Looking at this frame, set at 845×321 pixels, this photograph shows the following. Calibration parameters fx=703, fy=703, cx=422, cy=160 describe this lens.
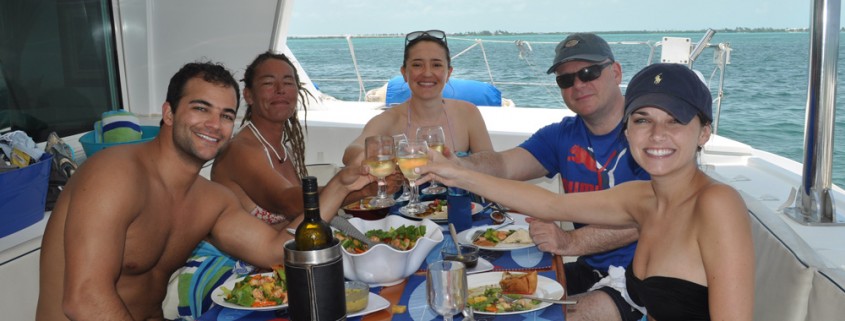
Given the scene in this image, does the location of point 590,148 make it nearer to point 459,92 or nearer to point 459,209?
point 459,209

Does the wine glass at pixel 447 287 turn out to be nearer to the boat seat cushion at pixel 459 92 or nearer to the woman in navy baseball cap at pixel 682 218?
the woman in navy baseball cap at pixel 682 218

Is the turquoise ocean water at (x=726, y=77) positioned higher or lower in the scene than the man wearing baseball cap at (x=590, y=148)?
lower

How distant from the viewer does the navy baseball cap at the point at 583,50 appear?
2.64 m

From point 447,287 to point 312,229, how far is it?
0.30m

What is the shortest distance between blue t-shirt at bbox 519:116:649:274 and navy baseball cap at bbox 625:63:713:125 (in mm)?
771

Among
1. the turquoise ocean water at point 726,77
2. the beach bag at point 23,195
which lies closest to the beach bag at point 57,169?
the beach bag at point 23,195

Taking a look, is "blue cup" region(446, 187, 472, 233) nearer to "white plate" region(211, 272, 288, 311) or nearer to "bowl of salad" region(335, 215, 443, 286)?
"bowl of salad" region(335, 215, 443, 286)

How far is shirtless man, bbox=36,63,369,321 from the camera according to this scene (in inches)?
63.6

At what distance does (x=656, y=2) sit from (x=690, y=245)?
134 feet

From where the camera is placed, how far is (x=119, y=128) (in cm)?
346

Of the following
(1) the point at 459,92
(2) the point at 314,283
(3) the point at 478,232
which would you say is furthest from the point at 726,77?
(2) the point at 314,283

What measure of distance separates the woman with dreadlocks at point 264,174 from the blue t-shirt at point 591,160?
0.77 meters

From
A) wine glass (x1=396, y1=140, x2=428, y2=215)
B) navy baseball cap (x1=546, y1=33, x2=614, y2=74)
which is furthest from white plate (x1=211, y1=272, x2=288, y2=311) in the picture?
navy baseball cap (x1=546, y1=33, x2=614, y2=74)

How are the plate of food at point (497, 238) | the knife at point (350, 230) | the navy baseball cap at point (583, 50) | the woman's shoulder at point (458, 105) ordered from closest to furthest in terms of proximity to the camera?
the knife at point (350, 230)
the plate of food at point (497, 238)
the navy baseball cap at point (583, 50)
the woman's shoulder at point (458, 105)
